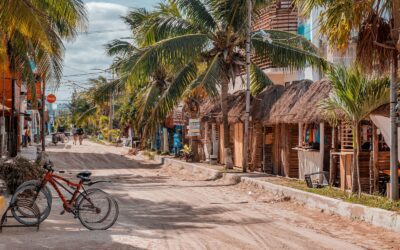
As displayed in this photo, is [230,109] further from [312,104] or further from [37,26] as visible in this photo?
[37,26]

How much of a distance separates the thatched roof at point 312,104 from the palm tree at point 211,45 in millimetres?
3685

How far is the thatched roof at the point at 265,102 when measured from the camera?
67.4 ft

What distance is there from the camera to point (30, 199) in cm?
958

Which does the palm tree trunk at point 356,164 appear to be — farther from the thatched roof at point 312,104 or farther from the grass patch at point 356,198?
the thatched roof at point 312,104

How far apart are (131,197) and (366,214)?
6.24m

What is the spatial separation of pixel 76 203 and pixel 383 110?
6.86 meters

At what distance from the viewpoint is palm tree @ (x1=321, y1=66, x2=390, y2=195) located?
1240 cm

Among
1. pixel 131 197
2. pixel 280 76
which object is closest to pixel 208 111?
pixel 280 76

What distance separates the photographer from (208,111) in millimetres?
26203

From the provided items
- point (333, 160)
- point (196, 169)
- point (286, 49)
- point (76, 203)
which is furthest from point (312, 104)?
point (76, 203)

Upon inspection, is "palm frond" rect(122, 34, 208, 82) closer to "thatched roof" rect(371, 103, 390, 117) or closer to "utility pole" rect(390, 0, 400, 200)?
"thatched roof" rect(371, 103, 390, 117)

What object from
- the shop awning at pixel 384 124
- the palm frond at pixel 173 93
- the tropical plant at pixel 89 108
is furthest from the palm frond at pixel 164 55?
the tropical plant at pixel 89 108

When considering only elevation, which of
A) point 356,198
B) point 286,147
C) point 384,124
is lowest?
point 356,198

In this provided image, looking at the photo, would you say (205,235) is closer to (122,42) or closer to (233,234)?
(233,234)
